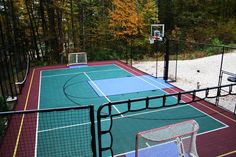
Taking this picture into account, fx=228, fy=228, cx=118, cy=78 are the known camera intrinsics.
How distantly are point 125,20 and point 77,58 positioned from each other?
6.05 meters

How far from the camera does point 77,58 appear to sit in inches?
618

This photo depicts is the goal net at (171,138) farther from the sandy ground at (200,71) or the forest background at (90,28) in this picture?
the forest background at (90,28)

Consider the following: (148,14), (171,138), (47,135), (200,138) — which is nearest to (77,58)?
(148,14)

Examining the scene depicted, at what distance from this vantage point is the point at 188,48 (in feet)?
65.1

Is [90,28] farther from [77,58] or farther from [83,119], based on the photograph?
[83,119]

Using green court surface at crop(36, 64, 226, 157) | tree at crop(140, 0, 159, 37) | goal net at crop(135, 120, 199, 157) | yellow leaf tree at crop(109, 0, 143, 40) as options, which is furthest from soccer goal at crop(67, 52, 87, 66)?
goal net at crop(135, 120, 199, 157)

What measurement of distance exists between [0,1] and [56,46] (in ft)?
29.3

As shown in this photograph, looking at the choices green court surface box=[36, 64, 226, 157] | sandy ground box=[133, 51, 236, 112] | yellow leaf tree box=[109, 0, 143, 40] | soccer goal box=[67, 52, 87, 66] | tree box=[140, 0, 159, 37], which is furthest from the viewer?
tree box=[140, 0, 159, 37]

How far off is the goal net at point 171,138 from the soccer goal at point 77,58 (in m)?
11.5

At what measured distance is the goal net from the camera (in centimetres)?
373

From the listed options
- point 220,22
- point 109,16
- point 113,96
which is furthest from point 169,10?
point 113,96

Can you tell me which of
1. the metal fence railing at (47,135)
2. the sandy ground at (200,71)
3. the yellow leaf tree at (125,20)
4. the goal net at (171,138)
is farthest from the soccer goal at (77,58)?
the goal net at (171,138)

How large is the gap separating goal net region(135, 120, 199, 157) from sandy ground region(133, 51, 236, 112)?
4672 millimetres

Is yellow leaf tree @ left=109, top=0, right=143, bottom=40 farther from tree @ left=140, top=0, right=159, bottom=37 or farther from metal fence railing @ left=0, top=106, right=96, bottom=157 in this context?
metal fence railing @ left=0, top=106, right=96, bottom=157
